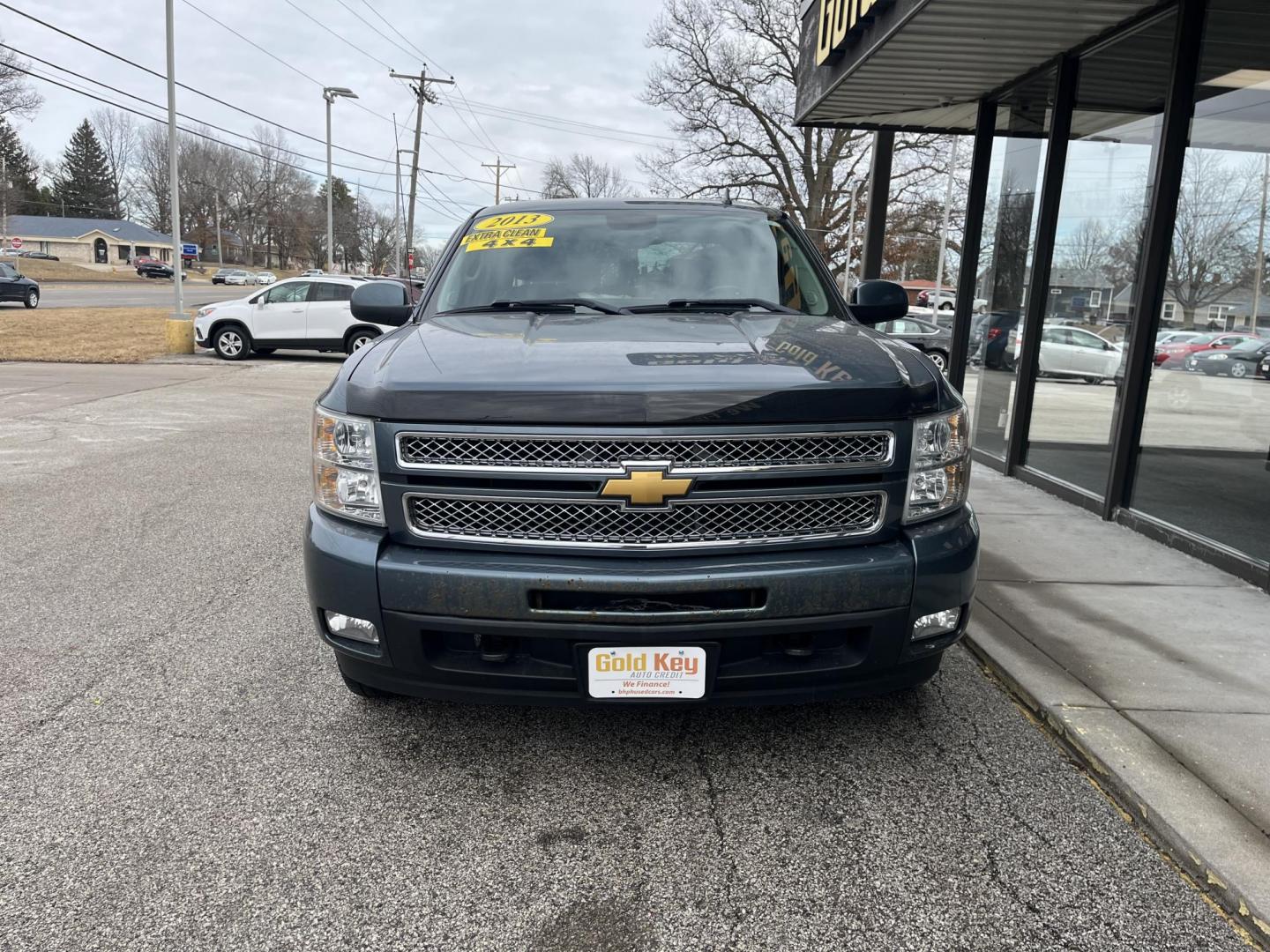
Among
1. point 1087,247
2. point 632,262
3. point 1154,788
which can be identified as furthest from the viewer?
point 1087,247

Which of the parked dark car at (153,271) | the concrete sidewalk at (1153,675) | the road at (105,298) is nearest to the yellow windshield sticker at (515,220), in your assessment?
the concrete sidewalk at (1153,675)

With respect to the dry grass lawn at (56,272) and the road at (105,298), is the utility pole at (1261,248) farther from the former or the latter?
the dry grass lawn at (56,272)

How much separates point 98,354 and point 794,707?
18.7 meters

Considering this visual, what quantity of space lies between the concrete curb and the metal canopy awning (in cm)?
→ 456

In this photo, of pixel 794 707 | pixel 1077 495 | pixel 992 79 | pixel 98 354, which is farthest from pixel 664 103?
pixel 794 707

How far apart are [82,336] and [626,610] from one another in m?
23.7

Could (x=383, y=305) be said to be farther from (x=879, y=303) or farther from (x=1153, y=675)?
(x=1153, y=675)

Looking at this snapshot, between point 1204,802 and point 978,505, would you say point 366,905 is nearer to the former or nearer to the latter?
point 1204,802

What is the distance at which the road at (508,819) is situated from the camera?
2.29 metres

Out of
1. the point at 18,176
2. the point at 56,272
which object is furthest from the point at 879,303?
the point at 18,176

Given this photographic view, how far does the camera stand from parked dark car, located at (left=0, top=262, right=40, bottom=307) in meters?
34.1

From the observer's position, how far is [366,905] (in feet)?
7.66

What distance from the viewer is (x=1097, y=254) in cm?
701

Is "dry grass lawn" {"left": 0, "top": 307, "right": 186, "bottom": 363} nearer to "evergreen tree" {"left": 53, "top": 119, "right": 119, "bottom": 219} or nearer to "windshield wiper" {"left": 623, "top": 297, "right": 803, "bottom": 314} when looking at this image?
"windshield wiper" {"left": 623, "top": 297, "right": 803, "bottom": 314}
